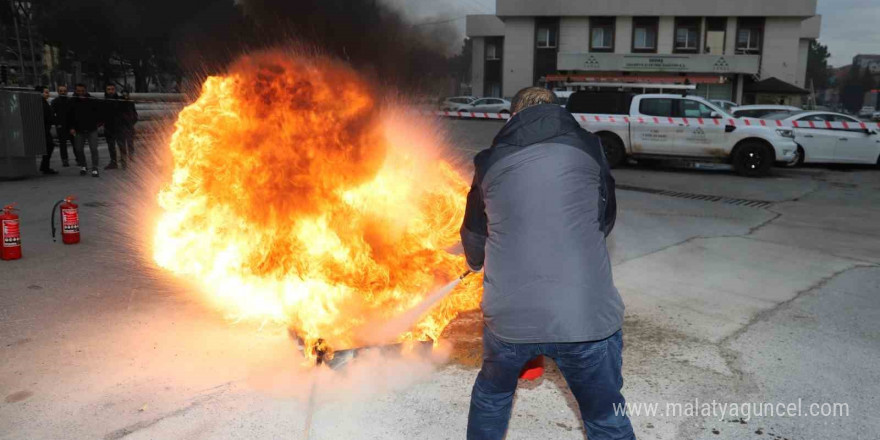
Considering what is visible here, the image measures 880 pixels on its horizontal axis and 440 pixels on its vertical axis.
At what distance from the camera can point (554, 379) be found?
3854 millimetres

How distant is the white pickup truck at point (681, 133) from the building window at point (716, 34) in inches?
1007

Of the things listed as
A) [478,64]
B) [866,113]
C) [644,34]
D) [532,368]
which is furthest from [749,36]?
[532,368]

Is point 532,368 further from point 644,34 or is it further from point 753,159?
point 644,34

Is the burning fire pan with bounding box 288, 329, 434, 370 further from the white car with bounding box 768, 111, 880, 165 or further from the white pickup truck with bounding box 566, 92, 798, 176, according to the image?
the white car with bounding box 768, 111, 880, 165

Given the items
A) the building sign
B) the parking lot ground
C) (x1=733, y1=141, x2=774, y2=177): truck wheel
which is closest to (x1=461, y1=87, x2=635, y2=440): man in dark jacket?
the parking lot ground

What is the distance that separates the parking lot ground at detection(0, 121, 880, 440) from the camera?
10.9 ft

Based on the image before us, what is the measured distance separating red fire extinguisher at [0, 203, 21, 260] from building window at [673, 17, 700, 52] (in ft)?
123

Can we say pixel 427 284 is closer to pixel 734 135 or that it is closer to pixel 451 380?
pixel 451 380

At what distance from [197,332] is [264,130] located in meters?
1.65

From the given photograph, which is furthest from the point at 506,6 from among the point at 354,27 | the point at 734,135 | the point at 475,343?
the point at 475,343

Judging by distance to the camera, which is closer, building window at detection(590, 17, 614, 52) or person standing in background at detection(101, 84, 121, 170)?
person standing in background at detection(101, 84, 121, 170)

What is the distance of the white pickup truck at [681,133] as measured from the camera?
13734mm

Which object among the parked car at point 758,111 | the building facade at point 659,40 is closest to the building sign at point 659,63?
the building facade at point 659,40

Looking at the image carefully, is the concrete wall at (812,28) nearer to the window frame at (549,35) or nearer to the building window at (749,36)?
the building window at (749,36)
